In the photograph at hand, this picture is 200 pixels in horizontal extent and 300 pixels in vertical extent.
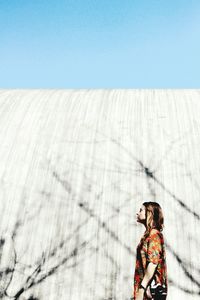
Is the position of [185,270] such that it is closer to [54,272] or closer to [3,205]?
[54,272]

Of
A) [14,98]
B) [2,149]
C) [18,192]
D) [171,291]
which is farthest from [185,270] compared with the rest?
[14,98]

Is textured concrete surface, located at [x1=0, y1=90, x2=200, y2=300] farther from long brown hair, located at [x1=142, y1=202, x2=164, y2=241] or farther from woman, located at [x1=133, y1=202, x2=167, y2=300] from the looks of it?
long brown hair, located at [x1=142, y1=202, x2=164, y2=241]

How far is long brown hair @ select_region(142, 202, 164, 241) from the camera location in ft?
12.5

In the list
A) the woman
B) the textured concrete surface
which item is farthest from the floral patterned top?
the textured concrete surface

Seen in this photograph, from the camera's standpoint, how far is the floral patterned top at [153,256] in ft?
11.8

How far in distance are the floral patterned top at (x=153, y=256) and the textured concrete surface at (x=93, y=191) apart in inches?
68.3

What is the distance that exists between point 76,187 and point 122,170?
41.2 inches

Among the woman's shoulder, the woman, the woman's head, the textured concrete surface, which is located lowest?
the textured concrete surface

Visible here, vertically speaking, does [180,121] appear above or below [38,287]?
above

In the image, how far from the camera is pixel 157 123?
7664 mm

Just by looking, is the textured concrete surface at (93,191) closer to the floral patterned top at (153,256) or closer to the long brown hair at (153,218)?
the floral patterned top at (153,256)

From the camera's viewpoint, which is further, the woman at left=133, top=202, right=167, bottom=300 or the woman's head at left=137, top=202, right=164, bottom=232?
the woman's head at left=137, top=202, right=164, bottom=232

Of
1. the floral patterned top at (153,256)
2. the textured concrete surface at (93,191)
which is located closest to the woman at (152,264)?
the floral patterned top at (153,256)

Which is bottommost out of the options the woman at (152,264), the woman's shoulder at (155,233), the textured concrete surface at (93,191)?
the textured concrete surface at (93,191)
